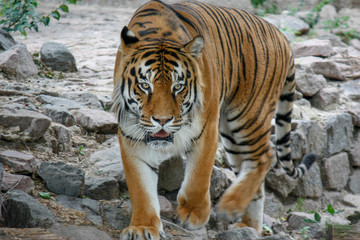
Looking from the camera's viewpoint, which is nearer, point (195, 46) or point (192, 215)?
point (195, 46)

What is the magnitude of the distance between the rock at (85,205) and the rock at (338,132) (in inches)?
151

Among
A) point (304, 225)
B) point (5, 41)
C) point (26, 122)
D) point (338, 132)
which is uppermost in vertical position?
point (5, 41)

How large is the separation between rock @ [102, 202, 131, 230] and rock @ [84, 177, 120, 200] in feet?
0.38

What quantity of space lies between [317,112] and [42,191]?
4.11 meters

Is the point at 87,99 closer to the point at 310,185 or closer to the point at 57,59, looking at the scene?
the point at 57,59

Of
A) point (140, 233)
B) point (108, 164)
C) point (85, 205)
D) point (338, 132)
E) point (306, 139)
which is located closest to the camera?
point (140, 233)

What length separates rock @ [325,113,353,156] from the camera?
262 inches

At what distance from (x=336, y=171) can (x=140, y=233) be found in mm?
4205

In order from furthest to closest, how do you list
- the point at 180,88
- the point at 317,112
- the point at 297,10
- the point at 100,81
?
the point at 297,10 → the point at 317,112 → the point at 100,81 → the point at 180,88

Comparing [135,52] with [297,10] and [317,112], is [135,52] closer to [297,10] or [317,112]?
[317,112]

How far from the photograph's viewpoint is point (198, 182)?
3.62 metres

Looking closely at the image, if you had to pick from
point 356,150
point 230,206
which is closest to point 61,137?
point 230,206

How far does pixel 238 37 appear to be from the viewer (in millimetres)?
4230

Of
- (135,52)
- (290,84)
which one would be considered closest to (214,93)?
(135,52)
